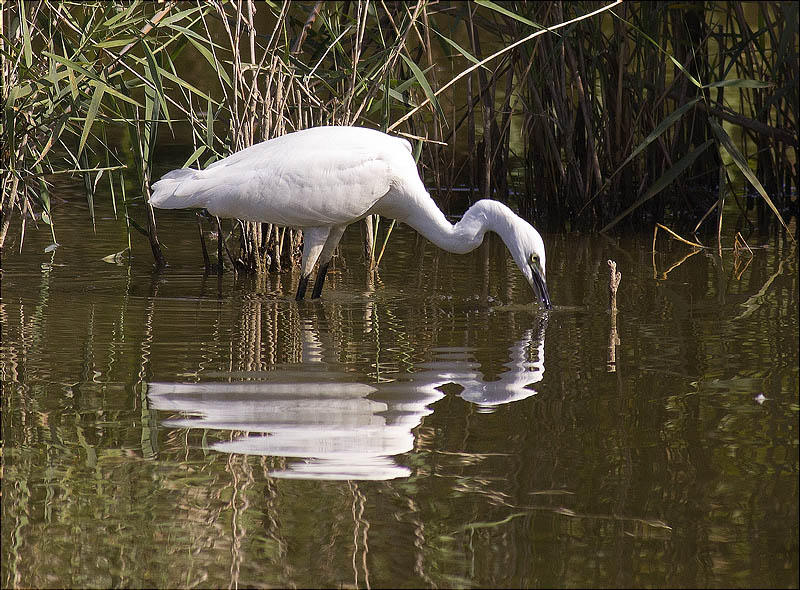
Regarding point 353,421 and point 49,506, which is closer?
point 49,506

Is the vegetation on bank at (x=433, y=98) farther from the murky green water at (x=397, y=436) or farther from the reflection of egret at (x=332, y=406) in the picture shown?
the reflection of egret at (x=332, y=406)

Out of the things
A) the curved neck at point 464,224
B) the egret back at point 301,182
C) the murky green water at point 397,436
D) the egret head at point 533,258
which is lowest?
the murky green water at point 397,436

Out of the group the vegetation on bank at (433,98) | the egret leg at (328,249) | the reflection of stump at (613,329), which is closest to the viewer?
the reflection of stump at (613,329)

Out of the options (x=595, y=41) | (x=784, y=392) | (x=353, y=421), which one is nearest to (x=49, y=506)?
(x=353, y=421)

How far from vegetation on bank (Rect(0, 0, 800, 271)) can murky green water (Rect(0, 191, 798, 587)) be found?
91 cm

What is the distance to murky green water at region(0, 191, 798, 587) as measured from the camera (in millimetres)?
3107

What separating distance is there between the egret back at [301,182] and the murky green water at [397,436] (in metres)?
0.50

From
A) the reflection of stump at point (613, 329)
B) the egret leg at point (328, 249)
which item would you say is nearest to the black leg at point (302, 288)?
the egret leg at point (328, 249)

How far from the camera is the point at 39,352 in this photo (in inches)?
204

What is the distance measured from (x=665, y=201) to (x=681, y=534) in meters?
6.27

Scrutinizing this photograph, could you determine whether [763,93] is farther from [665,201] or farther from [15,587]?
[15,587]

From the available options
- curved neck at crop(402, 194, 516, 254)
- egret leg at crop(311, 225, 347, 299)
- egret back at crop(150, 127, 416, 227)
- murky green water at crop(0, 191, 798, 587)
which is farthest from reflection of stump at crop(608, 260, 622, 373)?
egret leg at crop(311, 225, 347, 299)

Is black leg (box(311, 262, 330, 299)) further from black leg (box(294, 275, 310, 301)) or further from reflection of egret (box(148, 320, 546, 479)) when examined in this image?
reflection of egret (box(148, 320, 546, 479))

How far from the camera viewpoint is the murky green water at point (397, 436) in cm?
311
